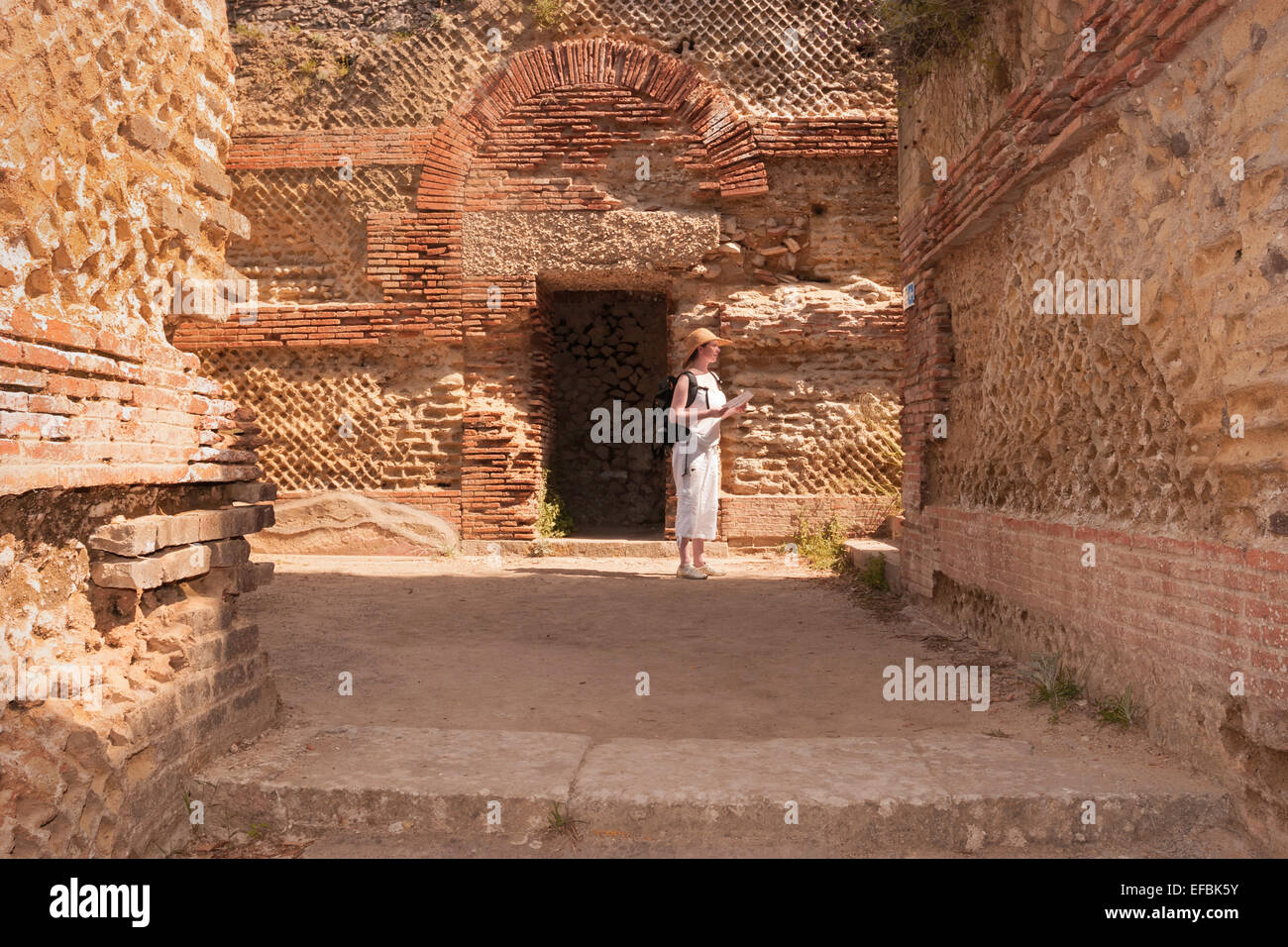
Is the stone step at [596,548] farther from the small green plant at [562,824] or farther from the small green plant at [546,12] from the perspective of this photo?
the small green plant at [562,824]

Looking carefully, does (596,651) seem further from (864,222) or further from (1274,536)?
(864,222)

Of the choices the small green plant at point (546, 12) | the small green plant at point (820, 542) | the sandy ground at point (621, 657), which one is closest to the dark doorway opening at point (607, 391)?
the small green plant at point (820, 542)

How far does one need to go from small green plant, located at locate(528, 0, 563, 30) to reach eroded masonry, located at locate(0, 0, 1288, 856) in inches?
1.6

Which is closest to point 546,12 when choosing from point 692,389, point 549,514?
point 692,389

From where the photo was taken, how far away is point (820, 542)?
327 inches

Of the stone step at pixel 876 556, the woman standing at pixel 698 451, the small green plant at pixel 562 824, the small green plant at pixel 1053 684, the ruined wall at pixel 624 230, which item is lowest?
the small green plant at pixel 562 824

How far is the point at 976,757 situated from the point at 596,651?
7.47ft

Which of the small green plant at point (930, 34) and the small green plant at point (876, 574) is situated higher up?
the small green plant at point (930, 34)

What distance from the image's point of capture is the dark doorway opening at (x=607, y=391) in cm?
1166

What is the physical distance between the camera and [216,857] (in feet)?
7.60

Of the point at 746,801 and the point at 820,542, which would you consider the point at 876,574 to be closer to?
the point at 820,542

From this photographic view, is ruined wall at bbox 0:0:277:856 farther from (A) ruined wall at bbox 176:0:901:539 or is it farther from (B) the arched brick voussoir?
(B) the arched brick voussoir

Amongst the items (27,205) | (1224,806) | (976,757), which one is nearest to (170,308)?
(27,205)

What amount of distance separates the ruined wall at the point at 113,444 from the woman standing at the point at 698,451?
4103 mm
